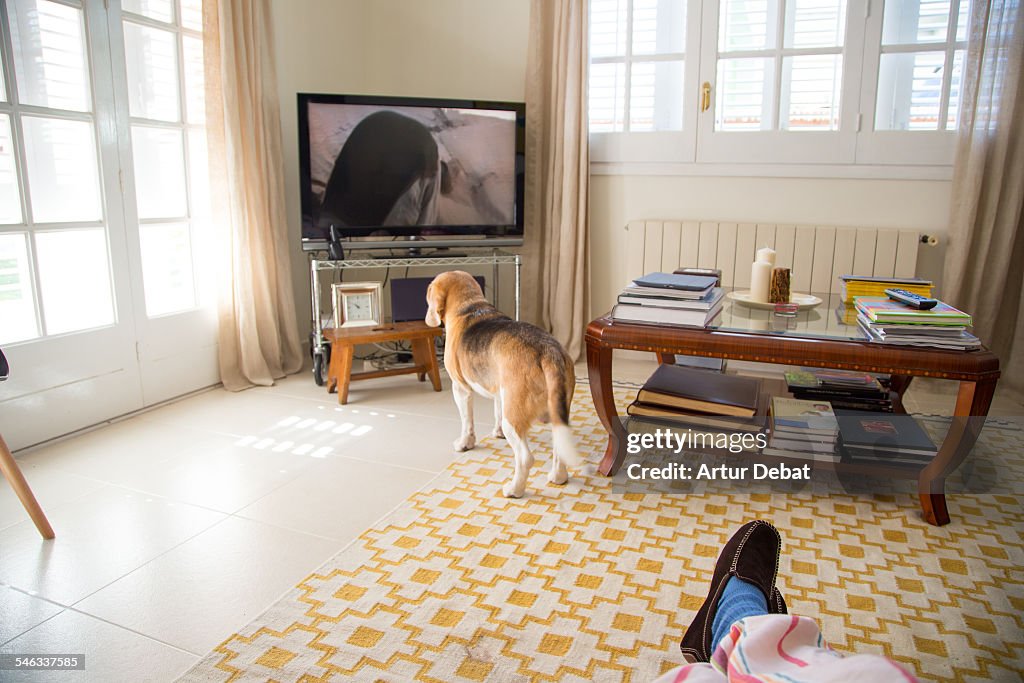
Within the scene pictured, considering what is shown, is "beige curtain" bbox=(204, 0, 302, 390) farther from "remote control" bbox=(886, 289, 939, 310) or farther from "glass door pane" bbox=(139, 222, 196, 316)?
"remote control" bbox=(886, 289, 939, 310)

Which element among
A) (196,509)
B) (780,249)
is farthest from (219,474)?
(780,249)

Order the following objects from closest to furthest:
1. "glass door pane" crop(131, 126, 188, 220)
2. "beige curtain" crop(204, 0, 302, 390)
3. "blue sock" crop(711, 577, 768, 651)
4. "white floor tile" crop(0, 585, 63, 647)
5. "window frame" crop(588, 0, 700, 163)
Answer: "blue sock" crop(711, 577, 768, 651), "white floor tile" crop(0, 585, 63, 647), "glass door pane" crop(131, 126, 188, 220), "beige curtain" crop(204, 0, 302, 390), "window frame" crop(588, 0, 700, 163)

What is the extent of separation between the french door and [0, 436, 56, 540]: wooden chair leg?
0.71 m

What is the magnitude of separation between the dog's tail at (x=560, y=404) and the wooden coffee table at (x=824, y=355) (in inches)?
8.4

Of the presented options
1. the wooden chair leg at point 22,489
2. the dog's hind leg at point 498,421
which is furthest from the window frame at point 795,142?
the wooden chair leg at point 22,489

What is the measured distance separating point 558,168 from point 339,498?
2.13 m

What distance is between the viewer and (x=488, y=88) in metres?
3.87

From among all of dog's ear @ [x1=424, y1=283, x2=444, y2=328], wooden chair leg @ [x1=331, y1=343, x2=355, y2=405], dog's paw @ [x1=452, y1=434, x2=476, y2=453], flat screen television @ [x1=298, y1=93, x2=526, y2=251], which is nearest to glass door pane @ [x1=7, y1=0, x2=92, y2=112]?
flat screen television @ [x1=298, y1=93, x2=526, y2=251]

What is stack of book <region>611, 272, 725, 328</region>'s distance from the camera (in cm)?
210

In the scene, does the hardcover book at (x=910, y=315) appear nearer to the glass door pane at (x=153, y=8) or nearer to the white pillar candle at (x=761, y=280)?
the white pillar candle at (x=761, y=280)

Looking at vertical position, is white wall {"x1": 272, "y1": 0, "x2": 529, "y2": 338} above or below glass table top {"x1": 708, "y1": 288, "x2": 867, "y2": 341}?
above

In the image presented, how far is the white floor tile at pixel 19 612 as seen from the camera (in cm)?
154

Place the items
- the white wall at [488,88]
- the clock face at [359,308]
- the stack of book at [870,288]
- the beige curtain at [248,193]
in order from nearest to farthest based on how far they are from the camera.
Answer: the stack of book at [870,288] < the beige curtain at [248,193] < the clock face at [359,308] < the white wall at [488,88]

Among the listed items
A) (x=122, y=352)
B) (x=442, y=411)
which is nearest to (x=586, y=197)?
(x=442, y=411)
